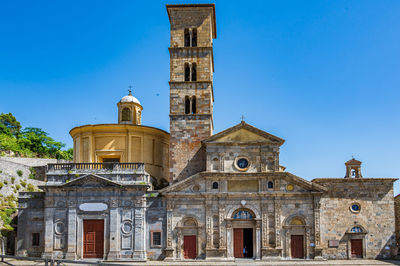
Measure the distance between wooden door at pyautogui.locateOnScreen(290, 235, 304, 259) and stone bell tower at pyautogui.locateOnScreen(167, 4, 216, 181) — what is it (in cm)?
916

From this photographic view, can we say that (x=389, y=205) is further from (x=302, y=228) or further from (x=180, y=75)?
(x=180, y=75)

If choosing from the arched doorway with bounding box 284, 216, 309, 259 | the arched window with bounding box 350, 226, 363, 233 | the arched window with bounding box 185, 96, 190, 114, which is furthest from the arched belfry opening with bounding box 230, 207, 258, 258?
the arched window with bounding box 185, 96, 190, 114

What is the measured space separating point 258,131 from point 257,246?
8.99 metres

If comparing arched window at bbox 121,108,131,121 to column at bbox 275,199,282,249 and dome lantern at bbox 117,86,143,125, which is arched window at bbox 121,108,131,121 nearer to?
dome lantern at bbox 117,86,143,125

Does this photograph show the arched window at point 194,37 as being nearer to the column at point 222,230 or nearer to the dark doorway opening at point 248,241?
the column at point 222,230

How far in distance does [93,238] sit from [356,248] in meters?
20.7

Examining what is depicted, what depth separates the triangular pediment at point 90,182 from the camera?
35469 millimetres

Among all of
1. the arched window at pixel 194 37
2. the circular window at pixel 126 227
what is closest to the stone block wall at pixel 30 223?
the circular window at pixel 126 227

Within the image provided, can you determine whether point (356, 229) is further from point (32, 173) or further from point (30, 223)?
point (32, 173)

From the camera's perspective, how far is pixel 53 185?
35656 mm

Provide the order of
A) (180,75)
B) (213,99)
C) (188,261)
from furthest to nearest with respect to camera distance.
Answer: (213,99) < (180,75) < (188,261)

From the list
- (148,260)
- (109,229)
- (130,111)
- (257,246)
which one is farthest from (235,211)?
(130,111)

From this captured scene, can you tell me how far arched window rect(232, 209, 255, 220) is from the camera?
3594cm

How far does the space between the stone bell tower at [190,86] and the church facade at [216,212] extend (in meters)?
2.15
